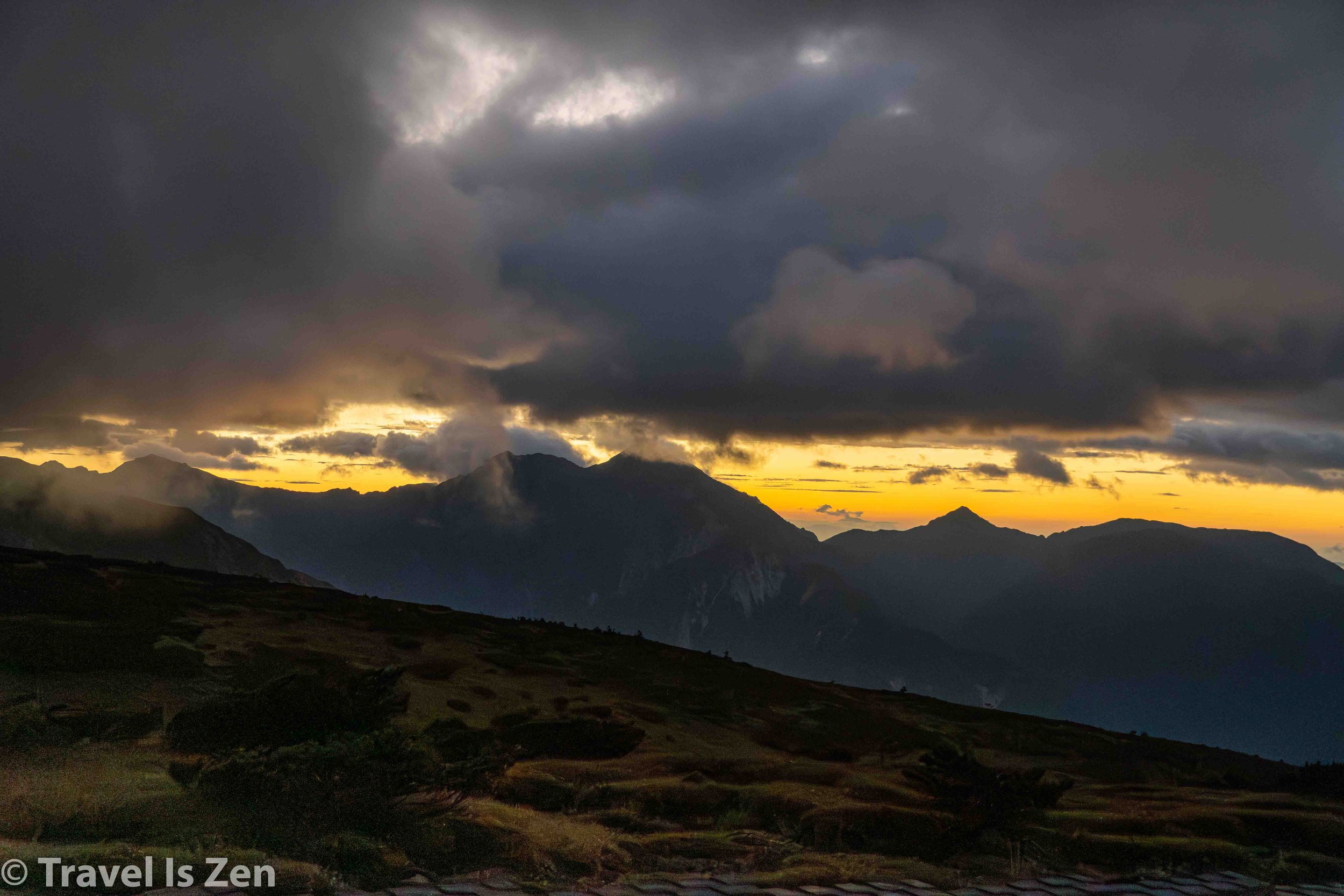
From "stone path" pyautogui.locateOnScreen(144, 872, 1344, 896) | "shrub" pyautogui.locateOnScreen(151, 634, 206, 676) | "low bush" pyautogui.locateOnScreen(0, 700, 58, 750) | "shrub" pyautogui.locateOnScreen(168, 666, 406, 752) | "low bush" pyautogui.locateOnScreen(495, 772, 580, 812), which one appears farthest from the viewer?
"shrub" pyautogui.locateOnScreen(151, 634, 206, 676)

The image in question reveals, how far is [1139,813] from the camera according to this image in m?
18.9

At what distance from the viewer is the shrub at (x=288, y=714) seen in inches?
562

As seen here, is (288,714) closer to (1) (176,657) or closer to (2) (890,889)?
(2) (890,889)

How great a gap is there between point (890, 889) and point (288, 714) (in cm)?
940

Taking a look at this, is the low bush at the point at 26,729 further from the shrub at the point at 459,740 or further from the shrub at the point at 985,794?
the shrub at the point at 985,794

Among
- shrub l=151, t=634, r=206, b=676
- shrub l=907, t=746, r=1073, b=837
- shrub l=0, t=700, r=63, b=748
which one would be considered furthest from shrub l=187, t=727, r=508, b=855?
shrub l=151, t=634, r=206, b=676

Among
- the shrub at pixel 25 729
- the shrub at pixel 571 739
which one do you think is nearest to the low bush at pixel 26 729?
the shrub at pixel 25 729

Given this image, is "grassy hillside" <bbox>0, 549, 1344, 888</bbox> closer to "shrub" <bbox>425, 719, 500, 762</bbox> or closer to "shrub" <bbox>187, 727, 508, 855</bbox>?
"shrub" <bbox>187, 727, 508, 855</bbox>

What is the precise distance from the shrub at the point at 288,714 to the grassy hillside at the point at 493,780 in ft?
0.12

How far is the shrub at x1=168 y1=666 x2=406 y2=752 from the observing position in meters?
14.3

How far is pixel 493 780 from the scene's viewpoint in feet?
53.1

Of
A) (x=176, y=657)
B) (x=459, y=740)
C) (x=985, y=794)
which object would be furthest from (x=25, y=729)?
(x=985, y=794)

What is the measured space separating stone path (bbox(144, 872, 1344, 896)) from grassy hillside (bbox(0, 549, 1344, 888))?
526 millimetres

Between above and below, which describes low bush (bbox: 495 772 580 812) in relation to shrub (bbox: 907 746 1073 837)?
below
